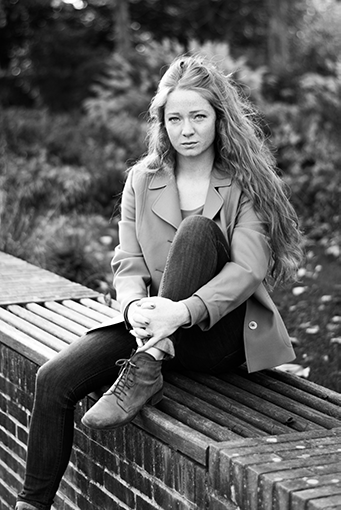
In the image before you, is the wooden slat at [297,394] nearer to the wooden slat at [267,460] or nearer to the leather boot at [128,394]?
the wooden slat at [267,460]

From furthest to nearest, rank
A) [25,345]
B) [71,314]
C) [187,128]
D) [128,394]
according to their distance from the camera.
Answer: [71,314], [25,345], [187,128], [128,394]

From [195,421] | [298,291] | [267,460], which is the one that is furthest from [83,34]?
[267,460]

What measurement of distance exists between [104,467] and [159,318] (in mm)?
638

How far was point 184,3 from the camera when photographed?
20.6m

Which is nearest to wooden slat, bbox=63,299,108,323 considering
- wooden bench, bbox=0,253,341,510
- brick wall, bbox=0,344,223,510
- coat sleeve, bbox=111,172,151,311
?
wooden bench, bbox=0,253,341,510

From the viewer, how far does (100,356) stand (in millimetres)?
2740

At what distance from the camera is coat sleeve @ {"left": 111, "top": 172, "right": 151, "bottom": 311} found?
9.33 feet

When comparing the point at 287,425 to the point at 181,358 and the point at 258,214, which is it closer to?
the point at 181,358

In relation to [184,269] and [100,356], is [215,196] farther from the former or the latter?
[100,356]

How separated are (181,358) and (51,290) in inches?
61.2

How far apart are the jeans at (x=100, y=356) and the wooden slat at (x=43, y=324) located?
611 millimetres

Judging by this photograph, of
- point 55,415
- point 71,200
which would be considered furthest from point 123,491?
point 71,200

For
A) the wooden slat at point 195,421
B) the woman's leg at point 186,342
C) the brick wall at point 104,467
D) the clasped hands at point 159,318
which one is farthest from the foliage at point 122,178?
the brick wall at point 104,467

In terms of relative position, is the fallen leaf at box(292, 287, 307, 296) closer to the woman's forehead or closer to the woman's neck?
the woman's neck
